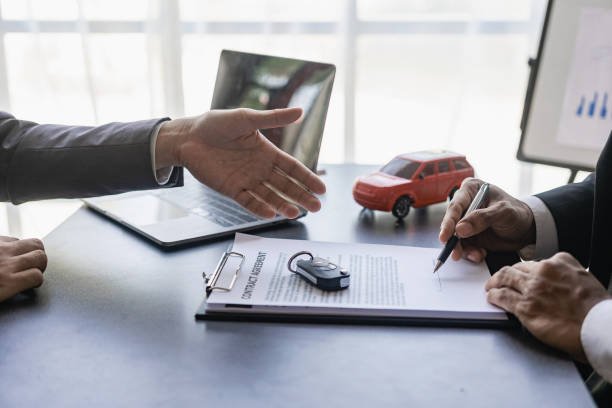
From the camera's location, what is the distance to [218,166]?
102 cm

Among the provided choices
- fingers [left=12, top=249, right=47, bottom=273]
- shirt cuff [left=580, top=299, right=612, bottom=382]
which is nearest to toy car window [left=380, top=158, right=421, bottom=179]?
shirt cuff [left=580, top=299, right=612, bottom=382]

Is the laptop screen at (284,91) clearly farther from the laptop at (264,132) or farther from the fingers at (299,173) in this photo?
the fingers at (299,173)

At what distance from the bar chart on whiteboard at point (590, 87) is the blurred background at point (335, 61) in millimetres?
566

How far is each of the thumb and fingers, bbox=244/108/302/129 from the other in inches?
12.1

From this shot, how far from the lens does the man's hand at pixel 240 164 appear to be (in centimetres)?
100

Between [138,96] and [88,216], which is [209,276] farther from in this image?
[138,96]

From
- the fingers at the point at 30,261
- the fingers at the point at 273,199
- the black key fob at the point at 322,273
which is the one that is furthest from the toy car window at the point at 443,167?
the fingers at the point at 30,261

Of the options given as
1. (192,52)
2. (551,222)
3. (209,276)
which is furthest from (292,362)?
(192,52)

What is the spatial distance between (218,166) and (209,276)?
27cm

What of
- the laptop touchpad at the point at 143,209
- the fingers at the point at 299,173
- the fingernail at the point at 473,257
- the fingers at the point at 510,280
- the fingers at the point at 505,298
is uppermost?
the fingers at the point at 299,173

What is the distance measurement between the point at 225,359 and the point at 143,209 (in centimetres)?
55

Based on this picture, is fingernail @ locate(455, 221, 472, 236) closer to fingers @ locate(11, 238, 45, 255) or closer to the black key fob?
the black key fob

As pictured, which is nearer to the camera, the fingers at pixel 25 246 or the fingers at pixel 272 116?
the fingers at pixel 25 246

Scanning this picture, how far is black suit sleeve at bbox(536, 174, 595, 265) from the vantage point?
3.34 feet
